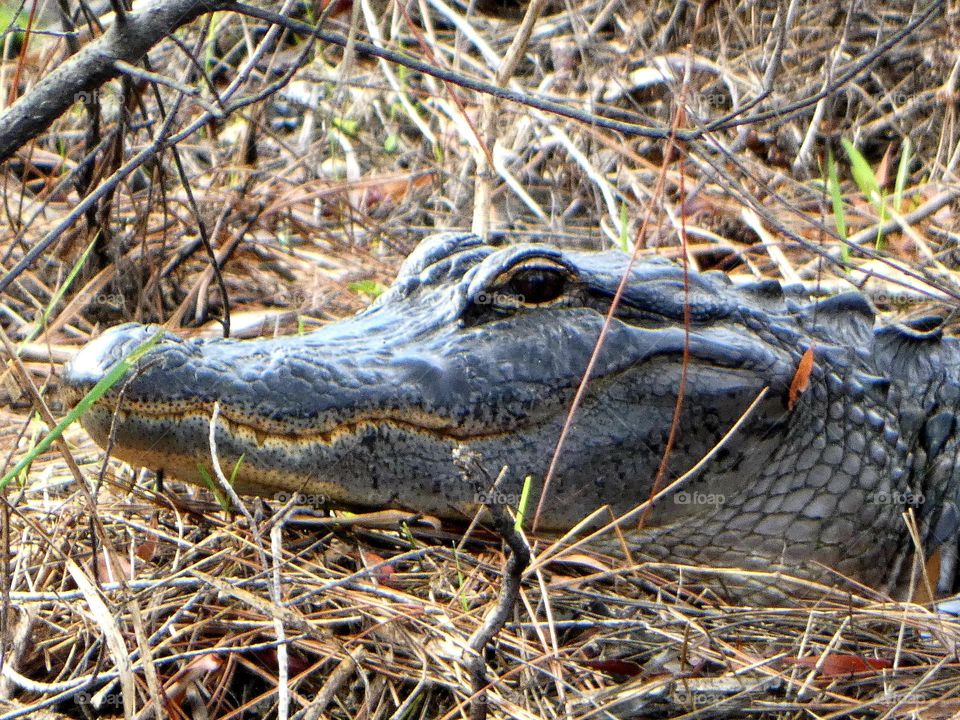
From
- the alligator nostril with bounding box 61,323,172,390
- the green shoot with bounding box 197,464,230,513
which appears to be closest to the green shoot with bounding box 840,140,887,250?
the green shoot with bounding box 197,464,230,513

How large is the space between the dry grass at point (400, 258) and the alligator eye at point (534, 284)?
1.22 ft

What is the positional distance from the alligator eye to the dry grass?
0.37 metres

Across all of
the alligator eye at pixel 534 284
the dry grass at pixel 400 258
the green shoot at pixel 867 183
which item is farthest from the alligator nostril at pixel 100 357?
the green shoot at pixel 867 183

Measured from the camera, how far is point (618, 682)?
6.99 feet

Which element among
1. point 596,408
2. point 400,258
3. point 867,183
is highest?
point 867,183

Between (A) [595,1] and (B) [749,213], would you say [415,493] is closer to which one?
(B) [749,213]

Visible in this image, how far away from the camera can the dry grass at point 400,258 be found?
6.90ft

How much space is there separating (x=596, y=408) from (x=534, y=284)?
12.7 inches

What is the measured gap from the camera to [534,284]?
2.62 meters

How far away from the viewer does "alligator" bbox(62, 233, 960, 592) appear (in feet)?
7.48

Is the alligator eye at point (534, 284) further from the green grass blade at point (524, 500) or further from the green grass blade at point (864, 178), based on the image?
the green grass blade at point (864, 178)

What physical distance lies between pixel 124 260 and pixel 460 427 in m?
2.01

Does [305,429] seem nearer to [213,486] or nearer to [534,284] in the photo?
[213,486]

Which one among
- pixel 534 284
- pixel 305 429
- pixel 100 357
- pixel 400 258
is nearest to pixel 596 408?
pixel 534 284
